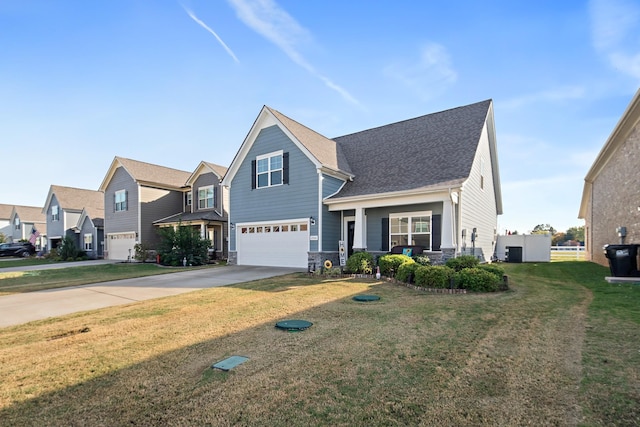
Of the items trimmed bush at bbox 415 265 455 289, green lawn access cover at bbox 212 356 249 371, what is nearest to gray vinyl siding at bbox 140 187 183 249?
trimmed bush at bbox 415 265 455 289

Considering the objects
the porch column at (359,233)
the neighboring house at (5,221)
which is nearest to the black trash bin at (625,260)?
the porch column at (359,233)

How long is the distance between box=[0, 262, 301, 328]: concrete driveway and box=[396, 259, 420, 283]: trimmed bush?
5.16 metres

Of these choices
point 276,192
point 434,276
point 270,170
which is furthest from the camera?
point 270,170

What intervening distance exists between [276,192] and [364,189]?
4.47 metres

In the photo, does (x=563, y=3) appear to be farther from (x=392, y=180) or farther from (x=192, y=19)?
(x=192, y=19)

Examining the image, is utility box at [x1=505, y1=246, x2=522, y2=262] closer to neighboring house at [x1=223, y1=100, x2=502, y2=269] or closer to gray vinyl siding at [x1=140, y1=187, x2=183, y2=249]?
neighboring house at [x1=223, y1=100, x2=502, y2=269]

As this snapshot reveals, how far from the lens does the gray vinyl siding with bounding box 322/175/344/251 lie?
14.6 m

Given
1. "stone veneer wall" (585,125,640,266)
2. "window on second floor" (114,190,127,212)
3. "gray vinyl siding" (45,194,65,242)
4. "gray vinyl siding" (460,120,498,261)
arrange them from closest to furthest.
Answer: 1. "stone veneer wall" (585,125,640,266)
2. "gray vinyl siding" (460,120,498,261)
3. "window on second floor" (114,190,127,212)
4. "gray vinyl siding" (45,194,65,242)

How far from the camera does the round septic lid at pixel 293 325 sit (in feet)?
17.4

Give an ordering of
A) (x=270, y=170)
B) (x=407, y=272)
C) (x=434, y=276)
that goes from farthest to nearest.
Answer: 1. (x=270, y=170)
2. (x=407, y=272)
3. (x=434, y=276)

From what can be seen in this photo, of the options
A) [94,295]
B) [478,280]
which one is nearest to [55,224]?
[94,295]

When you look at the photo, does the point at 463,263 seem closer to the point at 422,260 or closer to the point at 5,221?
the point at 422,260

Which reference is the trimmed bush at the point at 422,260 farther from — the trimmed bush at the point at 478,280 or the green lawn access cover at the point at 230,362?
the green lawn access cover at the point at 230,362

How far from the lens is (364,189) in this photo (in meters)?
14.3
